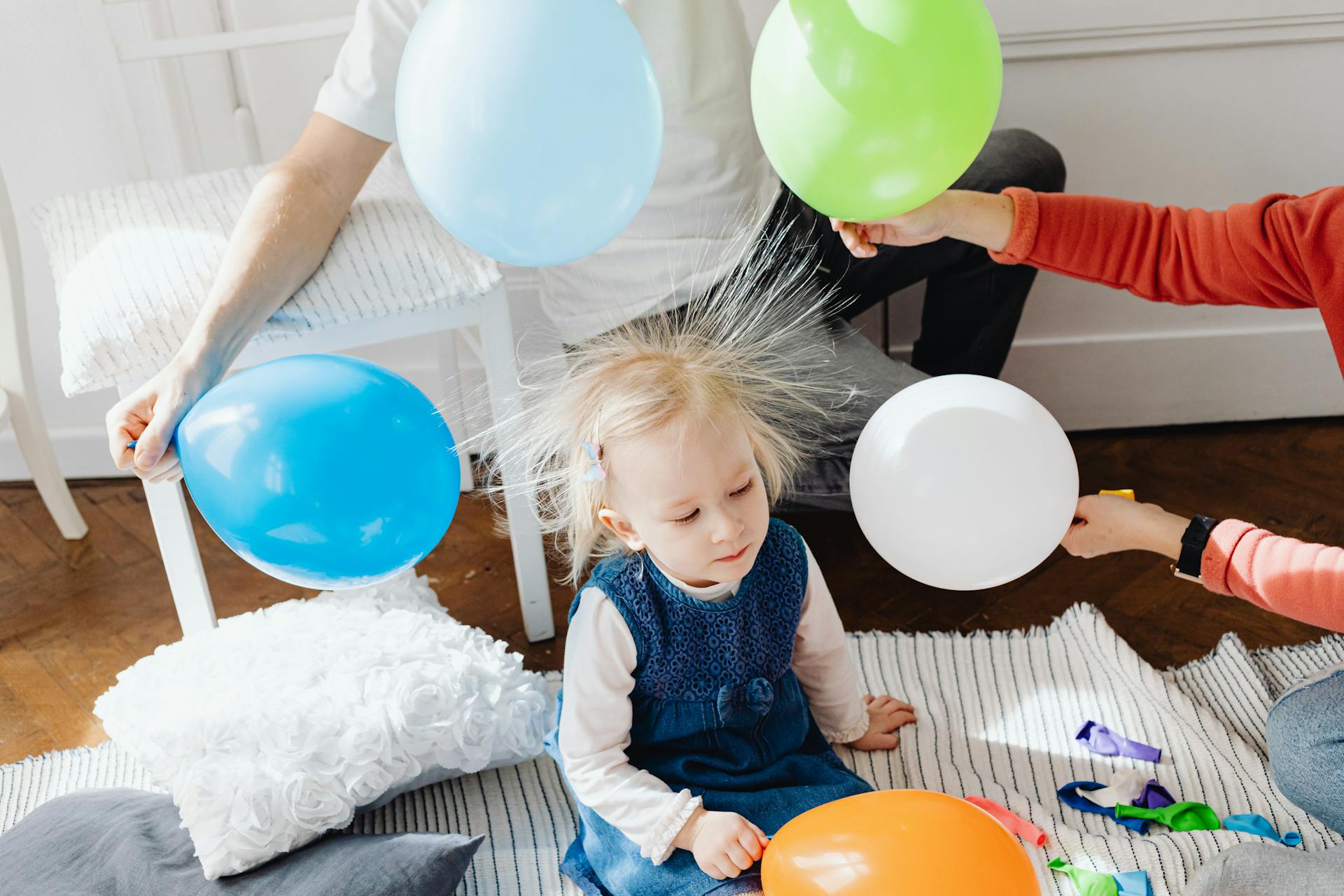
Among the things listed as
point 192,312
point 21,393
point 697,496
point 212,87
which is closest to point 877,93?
point 697,496

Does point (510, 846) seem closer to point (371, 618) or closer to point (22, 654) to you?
point (371, 618)

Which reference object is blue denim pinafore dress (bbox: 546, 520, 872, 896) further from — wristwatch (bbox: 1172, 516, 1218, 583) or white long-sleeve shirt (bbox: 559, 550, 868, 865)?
wristwatch (bbox: 1172, 516, 1218, 583)

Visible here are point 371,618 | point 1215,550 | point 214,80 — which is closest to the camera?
point 1215,550

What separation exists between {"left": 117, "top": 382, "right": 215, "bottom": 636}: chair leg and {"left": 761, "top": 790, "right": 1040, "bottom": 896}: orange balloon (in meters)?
0.77

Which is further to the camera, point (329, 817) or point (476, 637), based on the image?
point (476, 637)

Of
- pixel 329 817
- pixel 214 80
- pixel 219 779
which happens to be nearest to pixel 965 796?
pixel 329 817

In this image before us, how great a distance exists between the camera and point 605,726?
1037 millimetres

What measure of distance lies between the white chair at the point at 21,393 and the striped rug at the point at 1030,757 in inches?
21.6

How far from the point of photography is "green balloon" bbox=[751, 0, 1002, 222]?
2.66 ft

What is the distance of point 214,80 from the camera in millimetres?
1715

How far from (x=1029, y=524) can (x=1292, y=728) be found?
0.45m

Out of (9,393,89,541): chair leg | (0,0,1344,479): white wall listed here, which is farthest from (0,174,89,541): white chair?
(0,0,1344,479): white wall

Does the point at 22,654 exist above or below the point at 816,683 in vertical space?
below

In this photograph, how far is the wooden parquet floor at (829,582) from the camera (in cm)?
148
